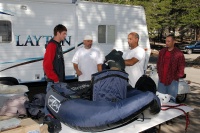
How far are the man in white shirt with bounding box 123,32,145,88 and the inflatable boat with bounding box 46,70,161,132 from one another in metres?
1.07

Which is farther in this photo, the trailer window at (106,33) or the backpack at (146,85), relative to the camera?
the trailer window at (106,33)

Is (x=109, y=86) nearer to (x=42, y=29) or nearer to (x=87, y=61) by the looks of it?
(x=87, y=61)

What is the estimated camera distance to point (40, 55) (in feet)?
25.3

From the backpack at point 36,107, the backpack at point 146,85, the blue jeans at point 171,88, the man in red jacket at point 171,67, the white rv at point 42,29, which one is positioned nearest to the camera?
the backpack at point 146,85

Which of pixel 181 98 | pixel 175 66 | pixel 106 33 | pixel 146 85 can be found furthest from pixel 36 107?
pixel 181 98

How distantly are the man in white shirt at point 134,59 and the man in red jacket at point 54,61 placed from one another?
1.20 m

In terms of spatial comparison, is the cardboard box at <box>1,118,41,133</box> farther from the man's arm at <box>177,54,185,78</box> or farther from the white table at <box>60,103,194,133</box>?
the man's arm at <box>177,54,185,78</box>

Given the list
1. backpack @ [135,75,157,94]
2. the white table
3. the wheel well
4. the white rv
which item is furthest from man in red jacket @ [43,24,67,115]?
the white rv

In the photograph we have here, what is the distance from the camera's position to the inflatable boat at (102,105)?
314cm

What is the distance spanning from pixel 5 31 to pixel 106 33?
10.6 feet

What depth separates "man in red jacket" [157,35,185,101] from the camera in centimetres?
520

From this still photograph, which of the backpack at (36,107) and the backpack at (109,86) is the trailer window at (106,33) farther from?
the backpack at (109,86)

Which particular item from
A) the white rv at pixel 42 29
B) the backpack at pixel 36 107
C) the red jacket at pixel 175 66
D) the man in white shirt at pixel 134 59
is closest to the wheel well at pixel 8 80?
the white rv at pixel 42 29

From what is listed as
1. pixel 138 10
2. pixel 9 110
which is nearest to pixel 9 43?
pixel 9 110
